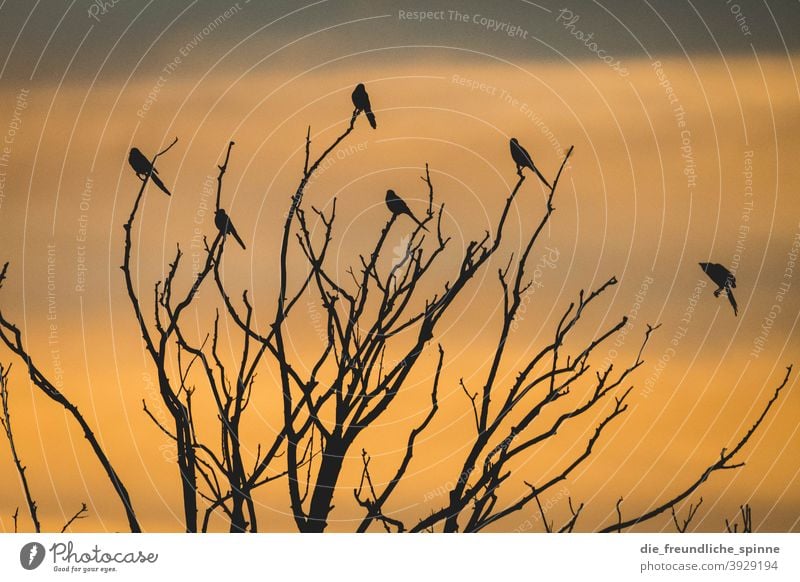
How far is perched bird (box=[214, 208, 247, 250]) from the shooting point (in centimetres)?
302

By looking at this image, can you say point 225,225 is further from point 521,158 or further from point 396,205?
point 521,158

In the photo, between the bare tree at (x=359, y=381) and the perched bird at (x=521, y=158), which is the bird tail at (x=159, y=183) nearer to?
the bare tree at (x=359, y=381)
